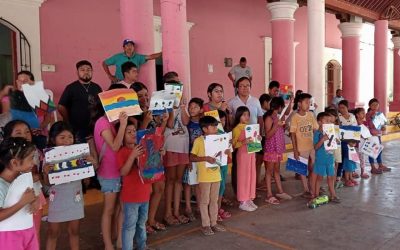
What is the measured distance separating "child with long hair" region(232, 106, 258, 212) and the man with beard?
67.1 inches

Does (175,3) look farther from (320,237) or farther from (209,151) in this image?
(320,237)

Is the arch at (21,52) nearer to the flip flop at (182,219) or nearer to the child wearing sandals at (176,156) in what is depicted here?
the child wearing sandals at (176,156)

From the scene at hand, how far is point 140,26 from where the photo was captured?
4996 mm

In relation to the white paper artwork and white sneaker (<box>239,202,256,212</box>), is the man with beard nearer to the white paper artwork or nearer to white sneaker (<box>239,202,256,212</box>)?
the white paper artwork

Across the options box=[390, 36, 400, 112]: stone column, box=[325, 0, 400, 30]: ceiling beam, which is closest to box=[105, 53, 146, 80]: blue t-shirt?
box=[325, 0, 400, 30]: ceiling beam

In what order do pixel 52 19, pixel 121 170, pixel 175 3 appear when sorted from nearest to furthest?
pixel 121 170
pixel 175 3
pixel 52 19

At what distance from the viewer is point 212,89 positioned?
4.69 meters

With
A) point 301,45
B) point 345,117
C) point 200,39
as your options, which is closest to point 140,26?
point 345,117

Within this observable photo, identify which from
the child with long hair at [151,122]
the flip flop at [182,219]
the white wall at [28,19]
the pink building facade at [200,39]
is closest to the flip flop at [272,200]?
the flip flop at [182,219]

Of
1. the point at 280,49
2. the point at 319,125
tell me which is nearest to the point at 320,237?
the point at 319,125

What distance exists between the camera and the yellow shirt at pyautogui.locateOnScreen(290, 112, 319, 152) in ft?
17.6

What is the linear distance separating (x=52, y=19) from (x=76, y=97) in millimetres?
3478

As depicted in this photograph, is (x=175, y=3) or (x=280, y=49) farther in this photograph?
(x=280, y=49)

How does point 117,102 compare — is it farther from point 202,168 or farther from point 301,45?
point 301,45
